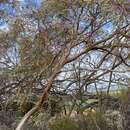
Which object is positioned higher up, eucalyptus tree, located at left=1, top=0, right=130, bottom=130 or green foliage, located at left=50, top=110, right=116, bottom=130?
eucalyptus tree, located at left=1, top=0, right=130, bottom=130

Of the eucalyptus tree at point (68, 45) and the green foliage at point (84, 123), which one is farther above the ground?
the eucalyptus tree at point (68, 45)

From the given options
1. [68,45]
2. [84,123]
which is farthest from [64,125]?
[68,45]

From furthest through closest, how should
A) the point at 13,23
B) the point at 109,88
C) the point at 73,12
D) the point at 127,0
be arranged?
the point at 13,23, the point at 109,88, the point at 73,12, the point at 127,0

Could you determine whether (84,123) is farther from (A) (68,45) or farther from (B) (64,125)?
(A) (68,45)

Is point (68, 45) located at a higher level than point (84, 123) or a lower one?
higher

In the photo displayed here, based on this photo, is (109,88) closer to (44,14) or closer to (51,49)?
(51,49)

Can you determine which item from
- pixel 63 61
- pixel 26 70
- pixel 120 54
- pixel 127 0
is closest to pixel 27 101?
pixel 26 70

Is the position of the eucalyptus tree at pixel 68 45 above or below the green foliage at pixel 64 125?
above

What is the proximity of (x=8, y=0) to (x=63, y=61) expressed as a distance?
2.50 meters

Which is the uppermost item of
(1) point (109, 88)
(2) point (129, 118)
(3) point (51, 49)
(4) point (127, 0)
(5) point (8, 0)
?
(5) point (8, 0)

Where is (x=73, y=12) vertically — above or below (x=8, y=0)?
below

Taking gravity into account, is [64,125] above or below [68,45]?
below

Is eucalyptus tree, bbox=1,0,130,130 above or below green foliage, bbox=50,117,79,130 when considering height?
above

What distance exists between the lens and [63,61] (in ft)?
23.5
